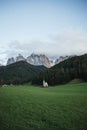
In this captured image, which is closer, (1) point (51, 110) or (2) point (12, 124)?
(2) point (12, 124)

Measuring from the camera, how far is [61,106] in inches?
1121

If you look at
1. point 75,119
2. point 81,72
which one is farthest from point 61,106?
point 81,72

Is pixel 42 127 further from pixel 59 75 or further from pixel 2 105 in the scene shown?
pixel 59 75

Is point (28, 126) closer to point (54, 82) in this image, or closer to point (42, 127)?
point (42, 127)

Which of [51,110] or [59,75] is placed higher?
[59,75]

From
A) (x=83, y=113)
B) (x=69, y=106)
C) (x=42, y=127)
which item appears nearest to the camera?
(x=42, y=127)

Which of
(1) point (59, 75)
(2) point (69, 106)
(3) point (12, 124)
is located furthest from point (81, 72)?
(3) point (12, 124)

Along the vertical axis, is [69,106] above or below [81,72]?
below

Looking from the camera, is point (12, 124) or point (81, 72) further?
point (81, 72)

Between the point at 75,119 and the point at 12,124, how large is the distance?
7100mm

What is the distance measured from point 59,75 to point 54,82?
5.59m

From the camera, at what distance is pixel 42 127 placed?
Answer: 21.3m

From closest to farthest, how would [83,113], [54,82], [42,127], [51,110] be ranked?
[42,127]
[83,113]
[51,110]
[54,82]

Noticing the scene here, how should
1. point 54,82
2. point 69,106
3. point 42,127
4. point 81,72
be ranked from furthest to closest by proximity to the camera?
1. point 54,82
2. point 81,72
3. point 69,106
4. point 42,127
